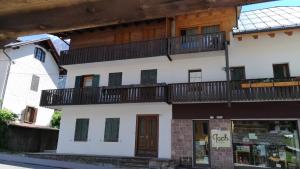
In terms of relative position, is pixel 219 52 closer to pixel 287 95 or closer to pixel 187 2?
pixel 287 95

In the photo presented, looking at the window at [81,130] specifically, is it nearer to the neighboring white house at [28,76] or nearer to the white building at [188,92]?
the white building at [188,92]

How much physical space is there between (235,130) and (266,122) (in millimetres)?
1728

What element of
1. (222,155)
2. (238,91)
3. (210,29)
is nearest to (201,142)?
(222,155)

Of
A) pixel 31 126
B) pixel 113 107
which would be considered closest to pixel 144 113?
pixel 113 107

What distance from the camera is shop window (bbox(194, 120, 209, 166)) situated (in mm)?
15922

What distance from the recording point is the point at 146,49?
1833cm

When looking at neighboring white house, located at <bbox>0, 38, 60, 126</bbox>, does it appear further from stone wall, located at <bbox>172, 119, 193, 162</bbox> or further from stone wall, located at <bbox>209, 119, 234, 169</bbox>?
stone wall, located at <bbox>209, 119, 234, 169</bbox>

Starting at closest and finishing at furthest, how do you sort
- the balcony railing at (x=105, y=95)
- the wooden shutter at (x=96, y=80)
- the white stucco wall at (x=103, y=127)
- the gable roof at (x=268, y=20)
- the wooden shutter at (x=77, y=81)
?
the gable roof at (x=268, y=20)
the balcony railing at (x=105, y=95)
the white stucco wall at (x=103, y=127)
the wooden shutter at (x=96, y=80)
the wooden shutter at (x=77, y=81)

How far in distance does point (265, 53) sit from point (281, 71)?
1379mm

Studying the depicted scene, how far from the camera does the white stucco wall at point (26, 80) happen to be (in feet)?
79.4

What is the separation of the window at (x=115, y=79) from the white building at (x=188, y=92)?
0.07 metres

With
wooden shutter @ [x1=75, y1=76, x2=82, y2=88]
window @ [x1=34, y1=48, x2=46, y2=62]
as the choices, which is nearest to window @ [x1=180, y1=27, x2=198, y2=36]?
wooden shutter @ [x1=75, y1=76, x2=82, y2=88]

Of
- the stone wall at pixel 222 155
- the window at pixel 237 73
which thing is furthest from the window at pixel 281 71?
the stone wall at pixel 222 155

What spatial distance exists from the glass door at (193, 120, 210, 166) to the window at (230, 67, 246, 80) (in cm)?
325
